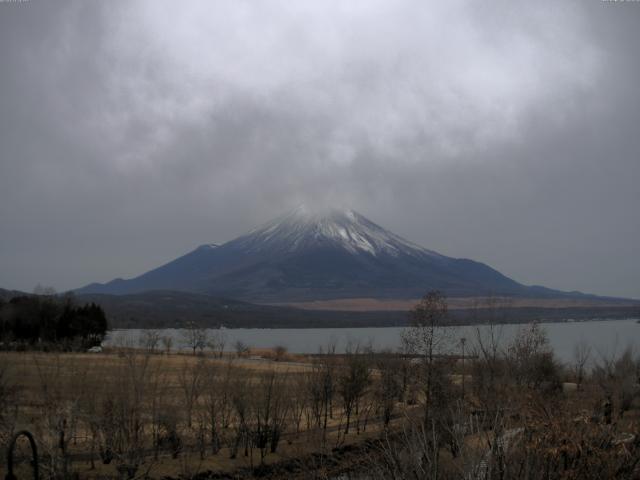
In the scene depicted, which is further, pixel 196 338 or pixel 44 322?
pixel 196 338

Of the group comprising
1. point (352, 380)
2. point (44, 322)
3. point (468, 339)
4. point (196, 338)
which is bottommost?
point (196, 338)

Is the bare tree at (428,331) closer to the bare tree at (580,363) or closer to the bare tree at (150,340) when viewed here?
the bare tree at (150,340)

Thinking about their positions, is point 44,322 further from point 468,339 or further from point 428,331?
point 428,331

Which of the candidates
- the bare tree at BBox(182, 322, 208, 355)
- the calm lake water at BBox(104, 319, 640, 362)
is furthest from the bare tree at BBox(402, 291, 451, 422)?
the bare tree at BBox(182, 322, 208, 355)

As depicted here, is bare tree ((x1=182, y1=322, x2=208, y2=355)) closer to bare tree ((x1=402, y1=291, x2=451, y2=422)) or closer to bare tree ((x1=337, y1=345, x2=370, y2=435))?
bare tree ((x1=337, y1=345, x2=370, y2=435))

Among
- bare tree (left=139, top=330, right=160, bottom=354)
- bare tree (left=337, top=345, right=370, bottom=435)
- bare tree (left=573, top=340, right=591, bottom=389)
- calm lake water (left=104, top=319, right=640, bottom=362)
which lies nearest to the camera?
bare tree (left=337, top=345, right=370, bottom=435)

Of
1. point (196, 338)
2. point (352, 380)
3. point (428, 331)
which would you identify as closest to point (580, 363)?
point (352, 380)

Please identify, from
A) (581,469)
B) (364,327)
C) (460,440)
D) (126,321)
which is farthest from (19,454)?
(364,327)

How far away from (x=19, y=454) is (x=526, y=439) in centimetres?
1475

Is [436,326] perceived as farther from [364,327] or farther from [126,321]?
[364,327]

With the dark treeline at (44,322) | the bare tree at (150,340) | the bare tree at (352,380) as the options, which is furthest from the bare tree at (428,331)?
the dark treeline at (44,322)

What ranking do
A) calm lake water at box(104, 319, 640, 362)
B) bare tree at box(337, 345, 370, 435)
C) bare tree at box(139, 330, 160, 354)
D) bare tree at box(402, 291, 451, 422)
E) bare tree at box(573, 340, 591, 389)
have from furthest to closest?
calm lake water at box(104, 319, 640, 362) → bare tree at box(573, 340, 591, 389) → bare tree at box(139, 330, 160, 354) → bare tree at box(337, 345, 370, 435) → bare tree at box(402, 291, 451, 422)

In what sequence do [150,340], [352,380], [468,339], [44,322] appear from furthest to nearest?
[44,322] < [150,340] < [468,339] < [352,380]

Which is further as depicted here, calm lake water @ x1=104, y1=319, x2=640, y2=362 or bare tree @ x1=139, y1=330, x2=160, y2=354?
calm lake water @ x1=104, y1=319, x2=640, y2=362
